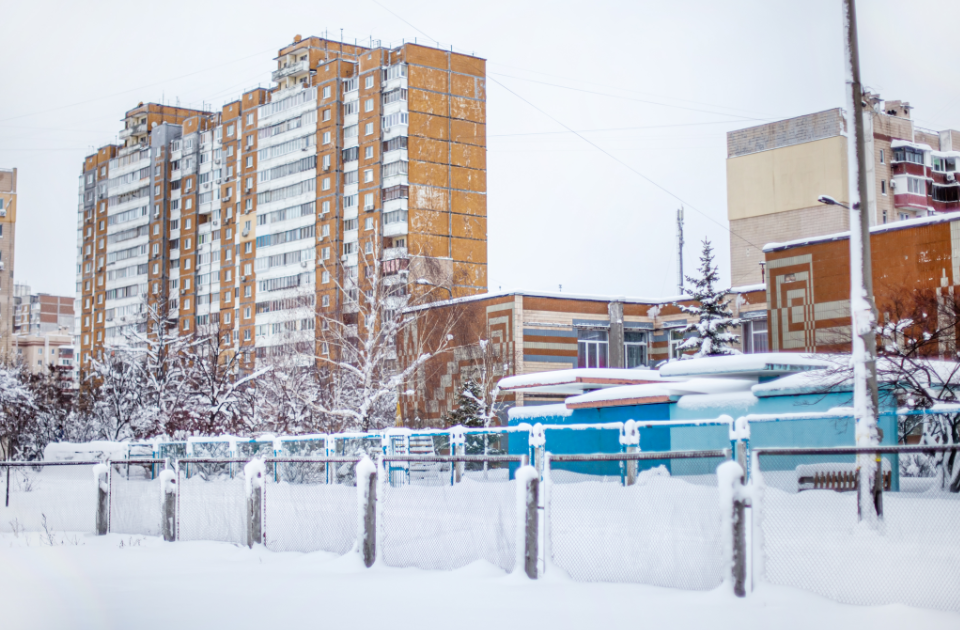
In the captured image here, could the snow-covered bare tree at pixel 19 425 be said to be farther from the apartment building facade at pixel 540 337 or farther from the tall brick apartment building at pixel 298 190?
the tall brick apartment building at pixel 298 190

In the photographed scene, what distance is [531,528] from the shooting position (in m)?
10.5

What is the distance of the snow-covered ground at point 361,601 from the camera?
8469 millimetres

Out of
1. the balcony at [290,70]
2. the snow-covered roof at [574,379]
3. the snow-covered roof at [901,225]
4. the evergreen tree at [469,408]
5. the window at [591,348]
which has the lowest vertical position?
the evergreen tree at [469,408]

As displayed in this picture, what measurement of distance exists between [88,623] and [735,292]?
48704mm

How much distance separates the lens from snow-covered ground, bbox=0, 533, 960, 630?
847 cm

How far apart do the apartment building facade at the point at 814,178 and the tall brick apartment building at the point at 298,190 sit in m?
23.3

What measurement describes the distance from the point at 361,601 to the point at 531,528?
196 centimetres

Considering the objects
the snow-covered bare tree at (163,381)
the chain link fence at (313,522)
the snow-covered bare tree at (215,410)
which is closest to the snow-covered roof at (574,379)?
the snow-covered bare tree at (215,410)

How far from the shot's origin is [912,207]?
7900 centimetres

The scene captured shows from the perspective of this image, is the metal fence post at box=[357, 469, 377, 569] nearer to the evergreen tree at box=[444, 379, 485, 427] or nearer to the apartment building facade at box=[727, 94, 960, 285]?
the evergreen tree at box=[444, 379, 485, 427]

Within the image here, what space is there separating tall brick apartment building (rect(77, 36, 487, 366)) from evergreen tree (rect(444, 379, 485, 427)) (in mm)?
13114

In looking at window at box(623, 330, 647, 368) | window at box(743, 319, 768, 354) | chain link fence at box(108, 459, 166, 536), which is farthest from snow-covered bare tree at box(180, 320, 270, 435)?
window at box(743, 319, 768, 354)

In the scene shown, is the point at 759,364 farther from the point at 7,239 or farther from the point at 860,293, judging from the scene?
the point at 7,239

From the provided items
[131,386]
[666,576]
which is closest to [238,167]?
[131,386]
